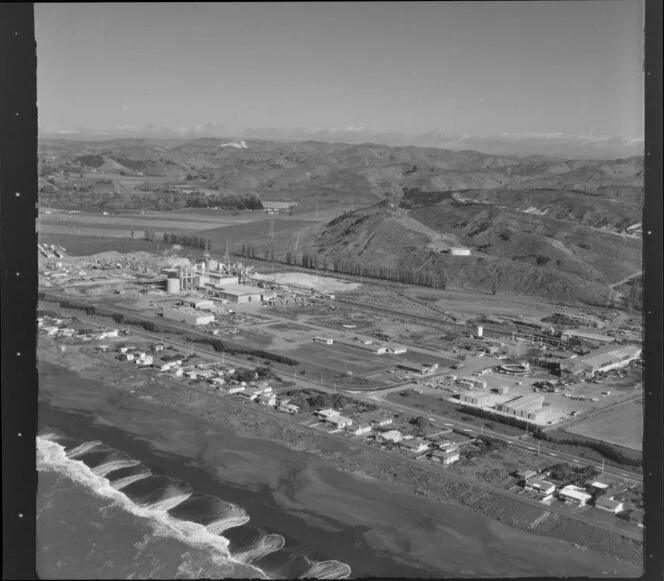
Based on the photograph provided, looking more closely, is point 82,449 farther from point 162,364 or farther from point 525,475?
point 525,475

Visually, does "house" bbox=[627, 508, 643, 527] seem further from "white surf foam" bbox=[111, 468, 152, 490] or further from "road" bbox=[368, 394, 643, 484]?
"white surf foam" bbox=[111, 468, 152, 490]

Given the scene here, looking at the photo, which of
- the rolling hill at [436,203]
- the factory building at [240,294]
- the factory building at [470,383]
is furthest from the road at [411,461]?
the rolling hill at [436,203]

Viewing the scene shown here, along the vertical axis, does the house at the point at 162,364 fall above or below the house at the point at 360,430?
above

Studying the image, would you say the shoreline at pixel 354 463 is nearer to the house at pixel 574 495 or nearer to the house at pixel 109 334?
the house at pixel 574 495

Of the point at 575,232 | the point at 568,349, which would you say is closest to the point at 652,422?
the point at 568,349

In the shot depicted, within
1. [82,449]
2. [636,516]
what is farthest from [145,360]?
[636,516]

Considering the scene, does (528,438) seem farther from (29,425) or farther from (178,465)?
(29,425)
